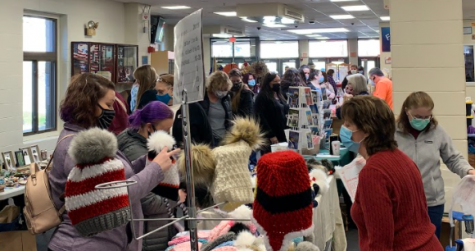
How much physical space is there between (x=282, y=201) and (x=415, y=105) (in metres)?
2.10

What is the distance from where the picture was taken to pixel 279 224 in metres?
1.68

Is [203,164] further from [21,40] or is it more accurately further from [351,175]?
[21,40]

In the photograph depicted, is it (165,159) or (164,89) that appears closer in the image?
(165,159)

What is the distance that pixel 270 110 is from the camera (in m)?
6.21

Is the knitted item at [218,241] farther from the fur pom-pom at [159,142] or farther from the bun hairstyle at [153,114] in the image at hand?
the bun hairstyle at [153,114]

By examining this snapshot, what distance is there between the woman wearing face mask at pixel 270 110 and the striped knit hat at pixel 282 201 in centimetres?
446

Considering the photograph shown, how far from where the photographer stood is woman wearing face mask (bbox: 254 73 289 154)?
6211 millimetres

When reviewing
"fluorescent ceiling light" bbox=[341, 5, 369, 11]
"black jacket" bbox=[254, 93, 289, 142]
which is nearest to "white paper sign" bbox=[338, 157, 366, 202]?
"black jacket" bbox=[254, 93, 289, 142]

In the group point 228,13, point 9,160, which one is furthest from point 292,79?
point 228,13

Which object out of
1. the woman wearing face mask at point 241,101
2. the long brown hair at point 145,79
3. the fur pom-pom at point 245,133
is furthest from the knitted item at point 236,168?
the woman wearing face mask at point 241,101

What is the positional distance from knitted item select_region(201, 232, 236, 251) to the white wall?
5395 mm

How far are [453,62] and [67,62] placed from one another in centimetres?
636

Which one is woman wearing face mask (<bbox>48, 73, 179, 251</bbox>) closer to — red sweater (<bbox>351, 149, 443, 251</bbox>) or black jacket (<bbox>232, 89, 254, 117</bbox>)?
red sweater (<bbox>351, 149, 443, 251</bbox>)

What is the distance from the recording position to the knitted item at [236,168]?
2508 mm
